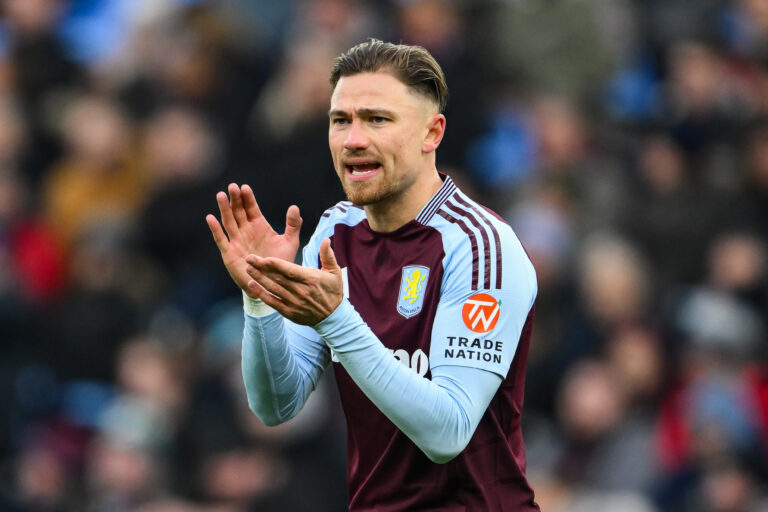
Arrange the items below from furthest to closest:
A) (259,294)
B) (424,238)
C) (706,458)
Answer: (706,458) → (424,238) → (259,294)

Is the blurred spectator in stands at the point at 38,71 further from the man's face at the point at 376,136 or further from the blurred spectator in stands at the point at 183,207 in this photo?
the man's face at the point at 376,136

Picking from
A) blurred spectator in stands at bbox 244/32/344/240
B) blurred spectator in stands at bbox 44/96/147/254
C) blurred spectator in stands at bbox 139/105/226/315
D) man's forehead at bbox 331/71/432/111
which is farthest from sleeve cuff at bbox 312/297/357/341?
blurred spectator in stands at bbox 44/96/147/254

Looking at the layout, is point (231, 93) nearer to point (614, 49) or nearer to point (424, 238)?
point (614, 49)

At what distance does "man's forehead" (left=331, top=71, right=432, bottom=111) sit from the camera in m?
4.28

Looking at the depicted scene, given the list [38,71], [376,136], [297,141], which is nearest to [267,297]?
[376,136]

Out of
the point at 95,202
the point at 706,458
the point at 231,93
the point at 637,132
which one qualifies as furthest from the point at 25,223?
the point at 706,458

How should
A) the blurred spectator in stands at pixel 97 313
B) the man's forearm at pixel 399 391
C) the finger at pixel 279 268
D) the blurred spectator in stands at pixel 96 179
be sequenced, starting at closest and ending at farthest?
the finger at pixel 279 268 → the man's forearm at pixel 399 391 → the blurred spectator in stands at pixel 97 313 → the blurred spectator in stands at pixel 96 179

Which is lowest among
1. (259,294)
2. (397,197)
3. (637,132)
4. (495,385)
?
(495,385)

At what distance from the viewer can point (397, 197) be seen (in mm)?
4363

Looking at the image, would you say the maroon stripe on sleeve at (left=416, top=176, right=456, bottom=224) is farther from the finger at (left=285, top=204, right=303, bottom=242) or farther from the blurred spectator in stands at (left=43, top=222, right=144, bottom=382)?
the blurred spectator in stands at (left=43, top=222, right=144, bottom=382)

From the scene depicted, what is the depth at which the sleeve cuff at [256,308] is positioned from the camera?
4.20m

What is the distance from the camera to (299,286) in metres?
3.85

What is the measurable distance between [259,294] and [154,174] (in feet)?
20.3

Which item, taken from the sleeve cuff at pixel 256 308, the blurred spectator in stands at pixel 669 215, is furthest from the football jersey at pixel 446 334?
the blurred spectator in stands at pixel 669 215
